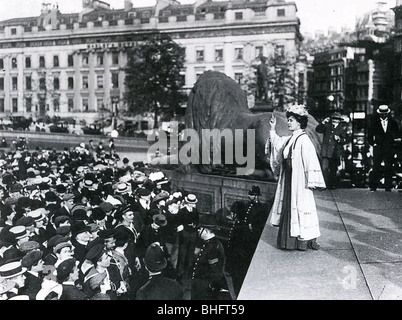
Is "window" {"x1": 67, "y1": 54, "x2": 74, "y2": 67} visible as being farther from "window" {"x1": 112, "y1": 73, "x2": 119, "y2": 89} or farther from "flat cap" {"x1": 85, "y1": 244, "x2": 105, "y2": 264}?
"flat cap" {"x1": 85, "y1": 244, "x2": 105, "y2": 264}

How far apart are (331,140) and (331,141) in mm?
21

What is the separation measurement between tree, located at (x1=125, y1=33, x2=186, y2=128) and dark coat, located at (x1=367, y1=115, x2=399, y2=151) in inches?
1369

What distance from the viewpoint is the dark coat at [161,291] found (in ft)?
16.7

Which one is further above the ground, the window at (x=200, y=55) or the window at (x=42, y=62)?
the window at (x=200, y=55)

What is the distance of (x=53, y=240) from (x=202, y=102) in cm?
859

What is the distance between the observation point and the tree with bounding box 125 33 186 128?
45625 millimetres

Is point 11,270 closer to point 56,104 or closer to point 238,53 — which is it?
point 56,104

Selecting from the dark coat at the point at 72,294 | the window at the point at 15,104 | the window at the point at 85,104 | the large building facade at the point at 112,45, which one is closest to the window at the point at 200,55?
the large building facade at the point at 112,45

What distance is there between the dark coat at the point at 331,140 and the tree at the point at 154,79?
112ft

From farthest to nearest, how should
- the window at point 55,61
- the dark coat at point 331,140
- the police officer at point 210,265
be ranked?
1. the window at point 55,61
2. the dark coat at point 331,140
3. the police officer at point 210,265

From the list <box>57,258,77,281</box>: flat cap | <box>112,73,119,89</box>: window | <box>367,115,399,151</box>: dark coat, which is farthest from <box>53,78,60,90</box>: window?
<box>57,258,77,281</box>: flat cap

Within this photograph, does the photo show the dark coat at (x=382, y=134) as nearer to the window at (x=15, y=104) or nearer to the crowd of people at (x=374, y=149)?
the crowd of people at (x=374, y=149)

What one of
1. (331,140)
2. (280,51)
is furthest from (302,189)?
(280,51)

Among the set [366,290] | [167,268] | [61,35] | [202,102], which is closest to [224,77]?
[202,102]
